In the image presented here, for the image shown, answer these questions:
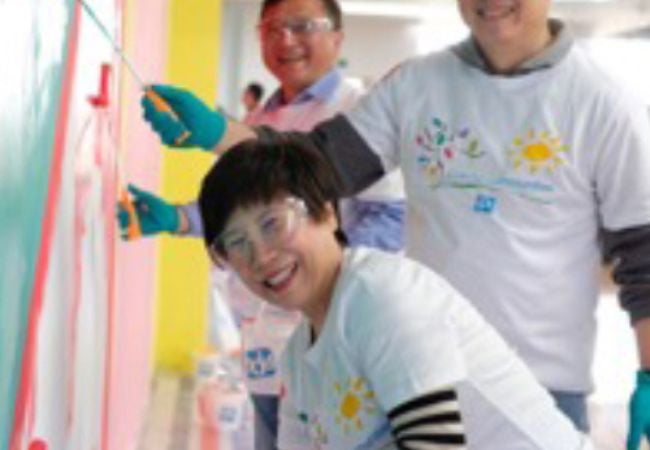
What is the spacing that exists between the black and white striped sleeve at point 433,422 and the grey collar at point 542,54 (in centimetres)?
70

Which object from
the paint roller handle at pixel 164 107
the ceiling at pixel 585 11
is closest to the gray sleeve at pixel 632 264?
the paint roller handle at pixel 164 107

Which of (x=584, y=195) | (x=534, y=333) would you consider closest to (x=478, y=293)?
(x=534, y=333)

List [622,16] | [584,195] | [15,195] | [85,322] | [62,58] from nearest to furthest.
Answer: [15,195], [62,58], [85,322], [584,195], [622,16]

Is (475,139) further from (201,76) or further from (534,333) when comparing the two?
(201,76)

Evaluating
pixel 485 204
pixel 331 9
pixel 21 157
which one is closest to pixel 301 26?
pixel 331 9

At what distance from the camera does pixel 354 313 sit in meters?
1.15

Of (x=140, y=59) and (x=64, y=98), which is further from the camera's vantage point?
(x=140, y=59)

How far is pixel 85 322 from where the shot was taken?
1.37m

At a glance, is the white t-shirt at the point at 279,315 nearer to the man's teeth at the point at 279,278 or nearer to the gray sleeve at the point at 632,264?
the gray sleeve at the point at 632,264

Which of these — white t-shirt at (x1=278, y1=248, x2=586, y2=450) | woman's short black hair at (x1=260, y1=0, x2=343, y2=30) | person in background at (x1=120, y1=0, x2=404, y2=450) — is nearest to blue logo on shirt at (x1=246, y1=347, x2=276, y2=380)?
person in background at (x1=120, y1=0, x2=404, y2=450)

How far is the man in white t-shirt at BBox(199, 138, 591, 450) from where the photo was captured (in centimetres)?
111

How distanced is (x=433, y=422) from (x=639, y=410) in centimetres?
66

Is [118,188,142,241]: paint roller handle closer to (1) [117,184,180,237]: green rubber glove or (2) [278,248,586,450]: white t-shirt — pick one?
(1) [117,184,180,237]: green rubber glove

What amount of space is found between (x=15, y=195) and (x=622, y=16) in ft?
36.5
